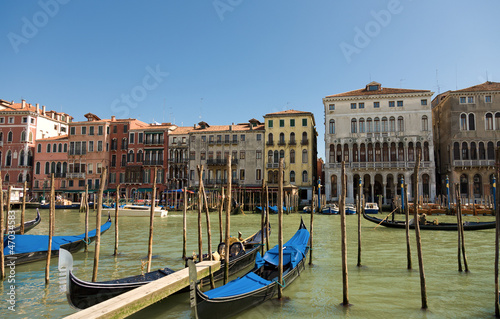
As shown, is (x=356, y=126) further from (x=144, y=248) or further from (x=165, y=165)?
(x=144, y=248)

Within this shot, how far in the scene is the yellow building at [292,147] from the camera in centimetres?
3434

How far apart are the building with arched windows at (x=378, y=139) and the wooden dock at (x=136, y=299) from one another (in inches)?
1109

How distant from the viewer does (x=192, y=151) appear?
3644cm

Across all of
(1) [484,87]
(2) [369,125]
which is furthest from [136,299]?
(1) [484,87]

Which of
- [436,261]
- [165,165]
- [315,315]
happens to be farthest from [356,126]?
[315,315]

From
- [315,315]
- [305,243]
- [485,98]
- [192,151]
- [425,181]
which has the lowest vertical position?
[315,315]

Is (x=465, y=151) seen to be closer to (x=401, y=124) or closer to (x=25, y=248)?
(x=401, y=124)

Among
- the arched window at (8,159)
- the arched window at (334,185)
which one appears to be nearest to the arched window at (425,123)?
the arched window at (334,185)

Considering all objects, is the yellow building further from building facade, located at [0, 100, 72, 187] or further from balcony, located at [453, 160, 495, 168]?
building facade, located at [0, 100, 72, 187]

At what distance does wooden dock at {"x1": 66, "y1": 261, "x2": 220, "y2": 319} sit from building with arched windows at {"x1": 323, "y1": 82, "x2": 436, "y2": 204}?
92.4ft

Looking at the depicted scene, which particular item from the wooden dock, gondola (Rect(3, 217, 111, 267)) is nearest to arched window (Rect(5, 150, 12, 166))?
gondola (Rect(3, 217, 111, 267))

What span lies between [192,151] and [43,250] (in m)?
27.4

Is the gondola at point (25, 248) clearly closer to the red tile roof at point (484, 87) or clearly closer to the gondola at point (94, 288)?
the gondola at point (94, 288)

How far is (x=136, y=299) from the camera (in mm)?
4926
